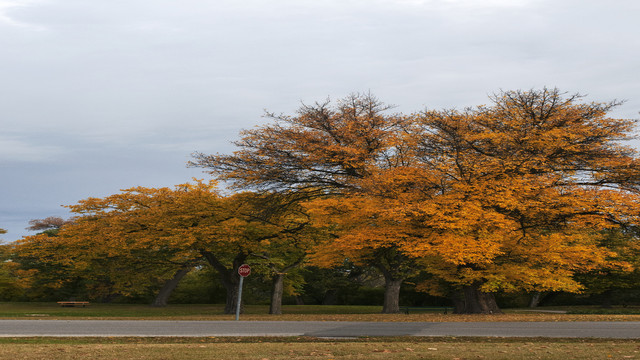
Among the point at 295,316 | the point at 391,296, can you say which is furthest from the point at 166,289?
the point at 295,316

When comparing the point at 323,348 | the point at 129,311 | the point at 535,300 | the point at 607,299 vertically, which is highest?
the point at 607,299

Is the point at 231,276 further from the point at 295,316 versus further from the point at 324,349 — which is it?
the point at 324,349

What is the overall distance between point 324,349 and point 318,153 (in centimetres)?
1949

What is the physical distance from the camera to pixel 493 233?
25.9m

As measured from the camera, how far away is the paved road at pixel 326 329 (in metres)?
16.0

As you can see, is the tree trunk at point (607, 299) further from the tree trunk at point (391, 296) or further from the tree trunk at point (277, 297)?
the tree trunk at point (277, 297)

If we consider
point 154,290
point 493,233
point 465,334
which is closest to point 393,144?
point 493,233

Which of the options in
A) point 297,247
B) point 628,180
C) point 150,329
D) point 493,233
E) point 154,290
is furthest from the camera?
point 154,290

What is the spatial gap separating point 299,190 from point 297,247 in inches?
153

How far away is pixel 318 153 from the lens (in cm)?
3086

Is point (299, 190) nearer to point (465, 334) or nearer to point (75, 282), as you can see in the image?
point (465, 334)

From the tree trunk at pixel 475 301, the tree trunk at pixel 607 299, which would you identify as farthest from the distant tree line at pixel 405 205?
the tree trunk at pixel 607 299

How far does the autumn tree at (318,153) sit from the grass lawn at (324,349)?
641 inches

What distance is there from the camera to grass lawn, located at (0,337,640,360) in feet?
35.9
